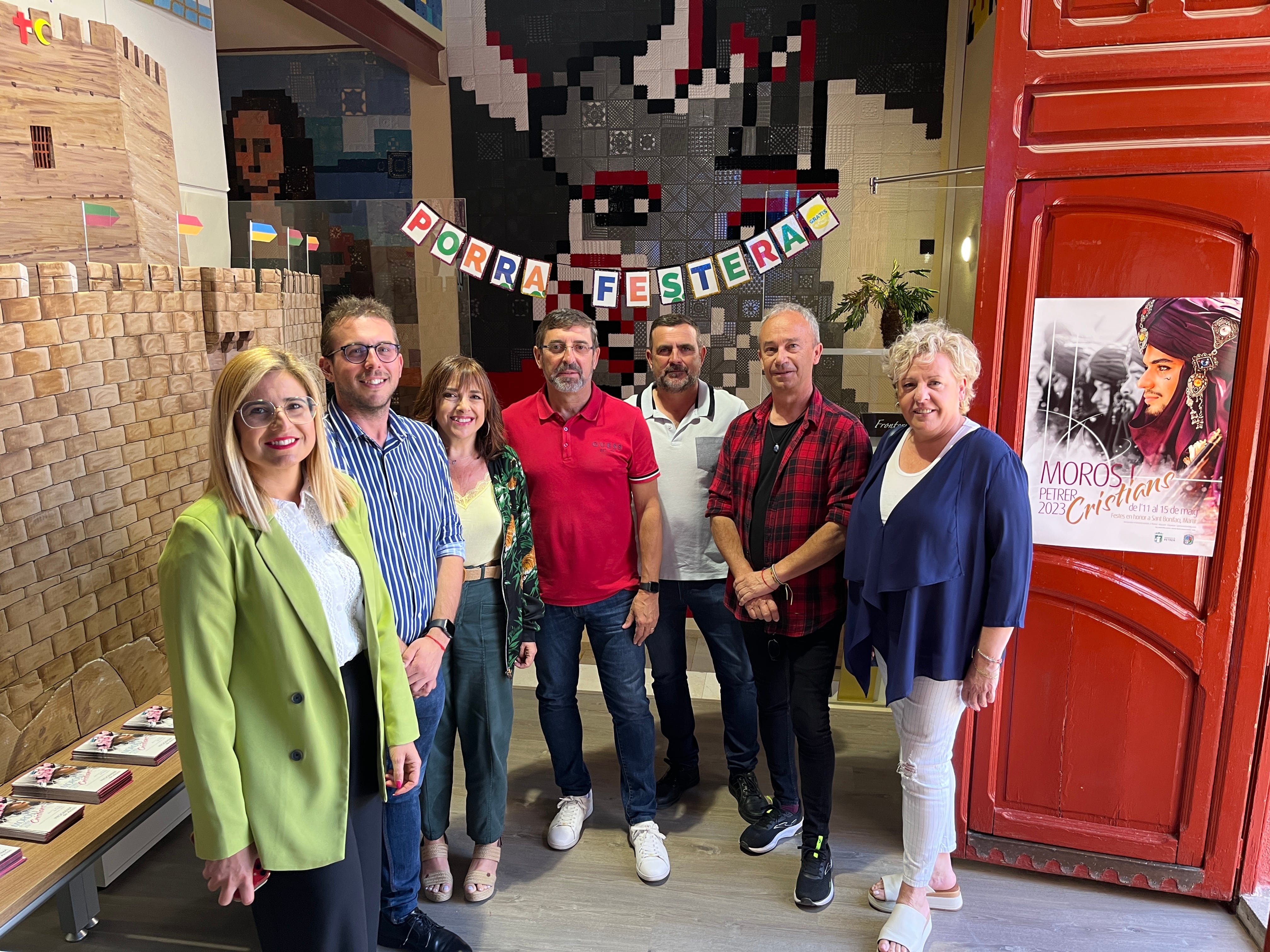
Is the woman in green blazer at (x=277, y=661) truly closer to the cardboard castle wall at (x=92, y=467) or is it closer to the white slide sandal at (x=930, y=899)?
the cardboard castle wall at (x=92, y=467)

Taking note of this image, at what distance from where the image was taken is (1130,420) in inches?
81.9

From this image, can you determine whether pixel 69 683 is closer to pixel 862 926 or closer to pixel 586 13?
pixel 862 926

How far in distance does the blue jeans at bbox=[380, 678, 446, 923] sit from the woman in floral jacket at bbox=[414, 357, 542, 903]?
3.8 inches

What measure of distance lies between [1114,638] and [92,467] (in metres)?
2.62

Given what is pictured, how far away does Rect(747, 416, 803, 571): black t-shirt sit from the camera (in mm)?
2186

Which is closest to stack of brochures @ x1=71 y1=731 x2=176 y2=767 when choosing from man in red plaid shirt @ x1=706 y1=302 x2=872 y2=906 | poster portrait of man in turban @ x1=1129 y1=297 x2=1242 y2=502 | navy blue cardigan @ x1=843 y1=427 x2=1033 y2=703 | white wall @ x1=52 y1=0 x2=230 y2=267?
white wall @ x1=52 y1=0 x2=230 y2=267

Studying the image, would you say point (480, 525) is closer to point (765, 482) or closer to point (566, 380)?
point (566, 380)

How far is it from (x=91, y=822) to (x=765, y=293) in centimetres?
296

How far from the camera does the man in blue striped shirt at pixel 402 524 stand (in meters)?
1.82

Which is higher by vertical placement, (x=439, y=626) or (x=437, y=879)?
(x=439, y=626)

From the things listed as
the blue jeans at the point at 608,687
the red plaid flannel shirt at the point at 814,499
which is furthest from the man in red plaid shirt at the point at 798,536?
the blue jeans at the point at 608,687

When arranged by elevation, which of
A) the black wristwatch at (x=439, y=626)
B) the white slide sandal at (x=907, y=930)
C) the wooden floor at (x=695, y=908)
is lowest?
the wooden floor at (x=695, y=908)

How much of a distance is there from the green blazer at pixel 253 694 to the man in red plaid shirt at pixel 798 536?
1134 mm

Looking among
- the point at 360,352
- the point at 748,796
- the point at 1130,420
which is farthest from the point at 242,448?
the point at 1130,420
